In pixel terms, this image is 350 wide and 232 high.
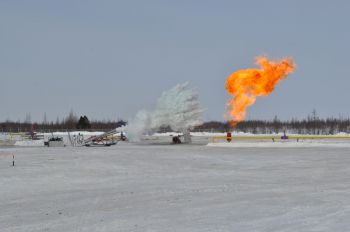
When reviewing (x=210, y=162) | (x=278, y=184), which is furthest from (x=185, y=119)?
(x=278, y=184)

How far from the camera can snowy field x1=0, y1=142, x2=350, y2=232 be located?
39.6 feet

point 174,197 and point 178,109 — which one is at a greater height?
point 178,109

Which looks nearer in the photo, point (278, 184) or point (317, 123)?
point (278, 184)

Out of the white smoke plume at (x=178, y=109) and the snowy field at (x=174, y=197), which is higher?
the white smoke plume at (x=178, y=109)

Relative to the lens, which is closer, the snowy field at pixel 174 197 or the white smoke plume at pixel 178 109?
the snowy field at pixel 174 197

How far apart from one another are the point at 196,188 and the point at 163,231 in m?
7.57

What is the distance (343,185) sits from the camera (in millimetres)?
19359

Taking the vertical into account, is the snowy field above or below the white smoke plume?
below

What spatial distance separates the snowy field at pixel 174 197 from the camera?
12070 millimetres

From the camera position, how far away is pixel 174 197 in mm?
16438

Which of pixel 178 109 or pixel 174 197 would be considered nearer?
pixel 174 197

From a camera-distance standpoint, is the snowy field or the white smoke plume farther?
the white smoke plume

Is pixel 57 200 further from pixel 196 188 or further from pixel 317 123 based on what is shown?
pixel 317 123

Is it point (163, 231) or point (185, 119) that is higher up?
point (185, 119)
